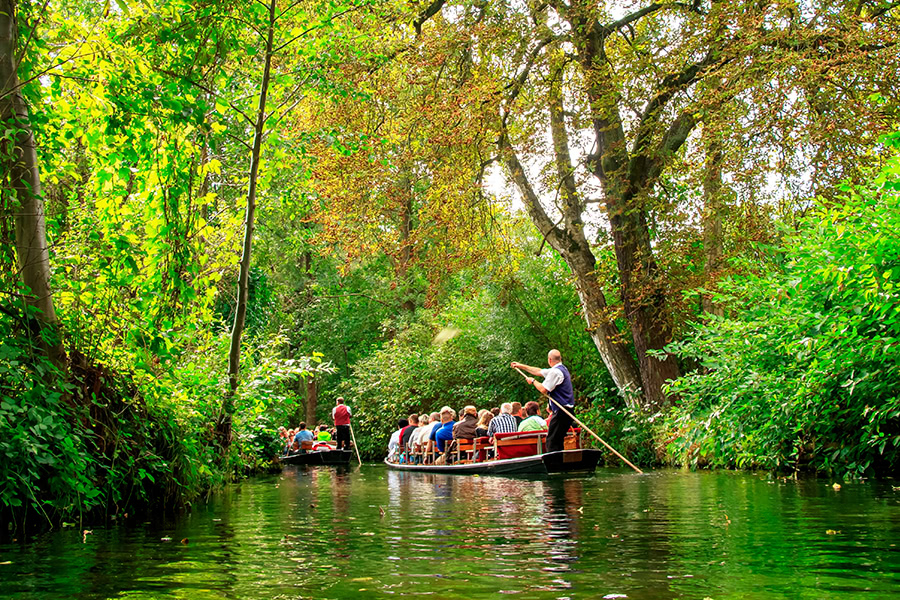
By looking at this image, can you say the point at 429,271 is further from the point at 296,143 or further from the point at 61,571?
the point at 61,571

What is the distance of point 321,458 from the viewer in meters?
24.8

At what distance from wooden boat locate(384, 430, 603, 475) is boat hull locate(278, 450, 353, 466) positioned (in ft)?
16.1

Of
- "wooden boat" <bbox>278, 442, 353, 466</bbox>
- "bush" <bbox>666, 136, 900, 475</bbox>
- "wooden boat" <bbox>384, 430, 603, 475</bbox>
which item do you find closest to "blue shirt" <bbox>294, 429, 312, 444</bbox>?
"wooden boat" <bbox>278, 442, 353, 466</bbox>

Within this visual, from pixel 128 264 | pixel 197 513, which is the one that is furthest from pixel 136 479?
pixel 128 264

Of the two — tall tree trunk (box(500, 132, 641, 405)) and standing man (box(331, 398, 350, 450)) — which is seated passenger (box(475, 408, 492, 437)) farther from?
standing man (box(331, 398, 350, 450))

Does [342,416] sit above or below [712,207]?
below

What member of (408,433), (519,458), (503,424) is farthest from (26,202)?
(408,433)

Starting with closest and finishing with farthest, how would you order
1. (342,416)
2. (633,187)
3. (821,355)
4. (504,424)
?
(821,355), (504,424), (633,187), (342,416)

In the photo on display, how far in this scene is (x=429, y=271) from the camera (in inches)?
740

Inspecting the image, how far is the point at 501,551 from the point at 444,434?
1337 cm

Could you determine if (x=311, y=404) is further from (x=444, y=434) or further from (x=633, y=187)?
(x=633, y=187)

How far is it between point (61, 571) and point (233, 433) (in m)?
6.06

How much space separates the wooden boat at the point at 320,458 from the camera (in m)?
24.1

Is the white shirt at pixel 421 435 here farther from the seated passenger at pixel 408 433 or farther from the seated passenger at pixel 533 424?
the seated passenger at pixel 533 424
